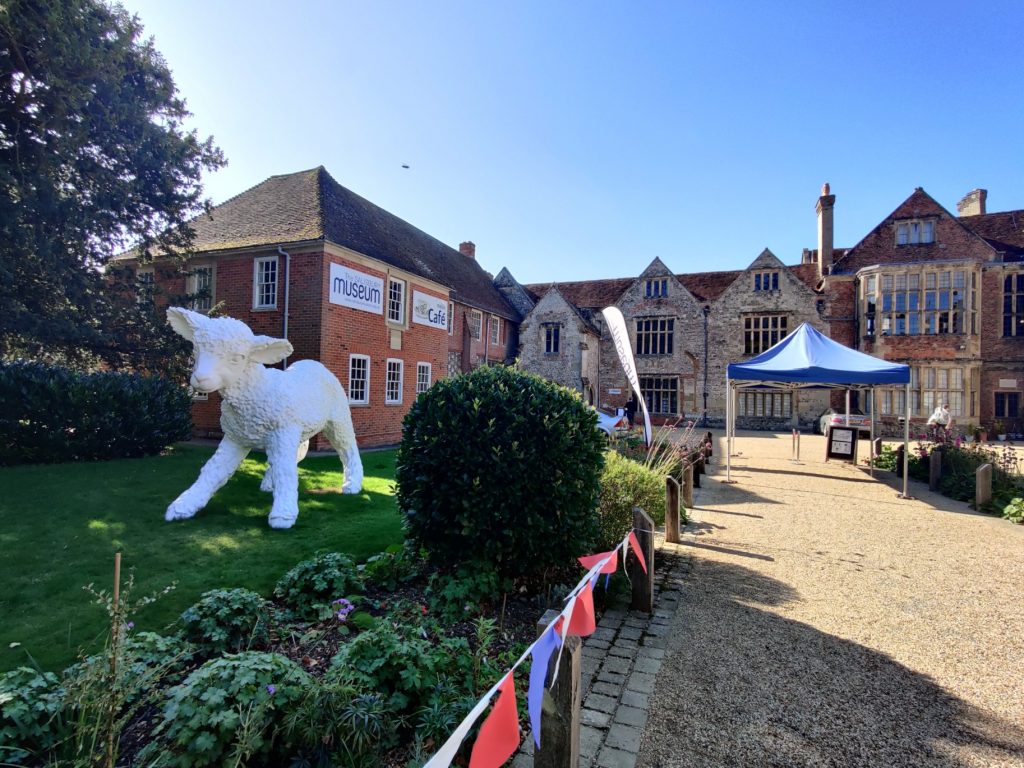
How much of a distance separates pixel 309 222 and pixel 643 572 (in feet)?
49.1

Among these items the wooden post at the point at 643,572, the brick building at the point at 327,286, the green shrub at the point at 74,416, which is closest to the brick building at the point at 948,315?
the brick building at the point at 327,286

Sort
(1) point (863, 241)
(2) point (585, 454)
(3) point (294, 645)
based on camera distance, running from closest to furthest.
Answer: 1. (3) point (294, 645)
2. (2) point (585, 454)
3. (1) point (863, 241)

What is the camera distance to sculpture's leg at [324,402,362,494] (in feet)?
27.4

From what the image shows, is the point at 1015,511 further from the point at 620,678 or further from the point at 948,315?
the point at 948,315

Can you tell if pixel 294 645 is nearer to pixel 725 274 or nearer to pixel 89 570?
pixel 89 570

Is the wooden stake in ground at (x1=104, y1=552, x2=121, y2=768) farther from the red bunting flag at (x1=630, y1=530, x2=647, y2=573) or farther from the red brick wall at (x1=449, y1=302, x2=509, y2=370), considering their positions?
the red brick wall at (x1=449, y1=302, x2=509, y2=370)

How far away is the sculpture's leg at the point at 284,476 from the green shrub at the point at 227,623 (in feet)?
9.20

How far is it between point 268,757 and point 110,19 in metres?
17.9

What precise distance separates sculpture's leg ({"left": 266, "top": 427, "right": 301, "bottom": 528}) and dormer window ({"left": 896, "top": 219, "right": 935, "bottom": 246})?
32432 mm

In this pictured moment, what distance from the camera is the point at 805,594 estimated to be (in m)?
5.23

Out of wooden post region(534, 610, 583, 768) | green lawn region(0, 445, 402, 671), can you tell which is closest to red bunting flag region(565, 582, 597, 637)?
wooden post region(534, 610, 583, 768)

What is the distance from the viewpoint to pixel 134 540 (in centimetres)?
562

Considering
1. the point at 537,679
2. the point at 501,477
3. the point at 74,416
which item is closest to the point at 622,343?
the point at 501,477

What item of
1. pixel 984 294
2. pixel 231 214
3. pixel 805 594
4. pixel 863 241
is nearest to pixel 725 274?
pixel 863 241
